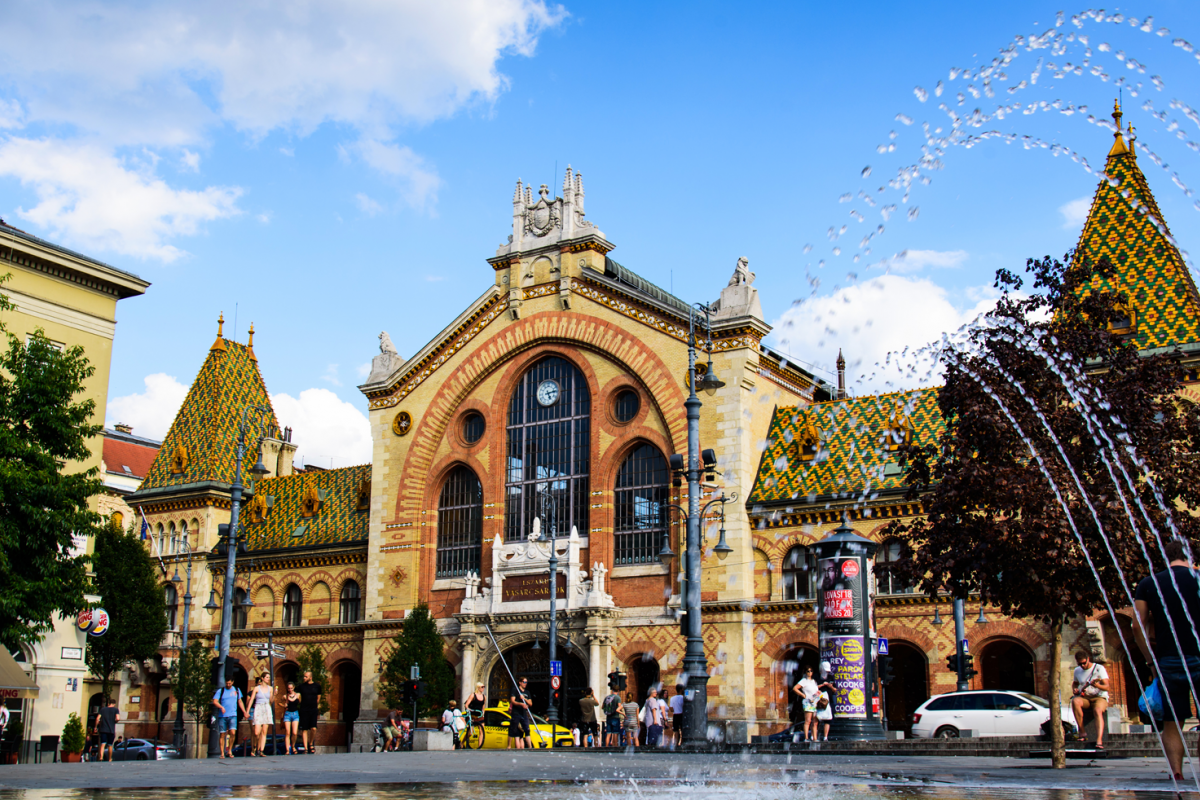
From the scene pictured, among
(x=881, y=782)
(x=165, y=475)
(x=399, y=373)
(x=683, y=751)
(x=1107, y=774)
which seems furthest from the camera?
(x=165, y=475)

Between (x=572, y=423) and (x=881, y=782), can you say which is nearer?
(x=881, y=782)

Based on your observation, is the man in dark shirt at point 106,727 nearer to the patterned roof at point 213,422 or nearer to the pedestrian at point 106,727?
the pedestrian at point 106,727

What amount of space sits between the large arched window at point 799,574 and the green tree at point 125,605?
2671 centimetres

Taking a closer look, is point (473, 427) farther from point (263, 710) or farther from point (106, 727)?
point (263, 710)

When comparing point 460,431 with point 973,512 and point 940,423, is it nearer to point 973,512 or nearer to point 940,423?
point 940,423

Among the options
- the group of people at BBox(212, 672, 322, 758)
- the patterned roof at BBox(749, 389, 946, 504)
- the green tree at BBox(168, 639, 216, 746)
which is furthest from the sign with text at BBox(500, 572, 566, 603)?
the group of people at BBox(212, 672, 322, 758)

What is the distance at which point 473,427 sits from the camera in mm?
45188

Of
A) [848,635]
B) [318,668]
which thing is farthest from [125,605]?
[848,635]

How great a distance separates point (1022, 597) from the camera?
19188 millimetres

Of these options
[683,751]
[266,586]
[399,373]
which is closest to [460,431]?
[399,373]

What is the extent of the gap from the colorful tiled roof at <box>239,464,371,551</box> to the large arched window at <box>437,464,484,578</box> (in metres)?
4.10

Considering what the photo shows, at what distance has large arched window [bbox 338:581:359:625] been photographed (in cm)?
4669

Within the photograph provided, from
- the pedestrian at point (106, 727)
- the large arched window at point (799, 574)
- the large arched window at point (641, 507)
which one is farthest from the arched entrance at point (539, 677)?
the pedestrian at point (106, 727)

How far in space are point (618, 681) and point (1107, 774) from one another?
61.1 feet
